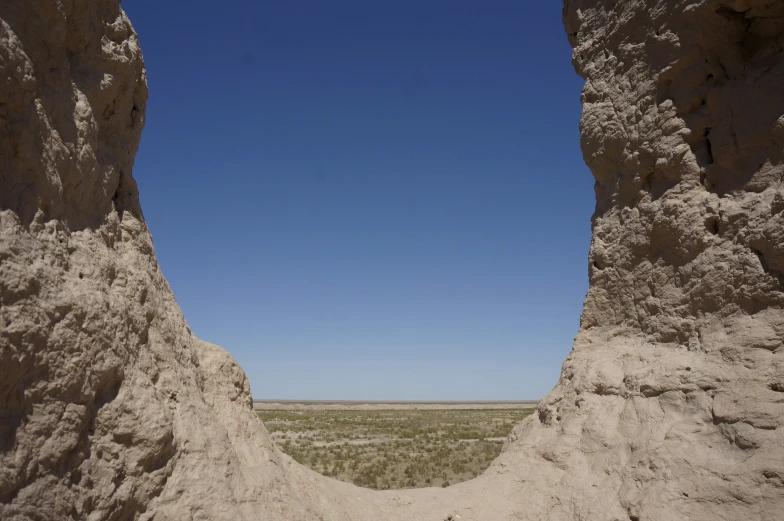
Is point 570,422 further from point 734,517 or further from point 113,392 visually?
point 113,392

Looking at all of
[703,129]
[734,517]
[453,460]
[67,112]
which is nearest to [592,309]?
[703,129]

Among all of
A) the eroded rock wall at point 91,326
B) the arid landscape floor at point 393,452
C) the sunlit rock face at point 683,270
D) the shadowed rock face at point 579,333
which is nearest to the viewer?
the eroded rock wall at point 91,326

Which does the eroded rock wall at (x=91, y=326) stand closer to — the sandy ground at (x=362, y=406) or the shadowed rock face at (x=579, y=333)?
the shadowed rock face at (x=579, y=333)

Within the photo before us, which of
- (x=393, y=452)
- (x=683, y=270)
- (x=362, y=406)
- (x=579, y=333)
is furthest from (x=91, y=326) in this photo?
(x=362, y=406)

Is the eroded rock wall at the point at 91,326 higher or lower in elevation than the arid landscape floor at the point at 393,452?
higher

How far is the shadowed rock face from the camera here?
16.6 feet

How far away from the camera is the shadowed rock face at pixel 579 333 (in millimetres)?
5070

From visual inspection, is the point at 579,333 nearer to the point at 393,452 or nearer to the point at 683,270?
the point at 683,270

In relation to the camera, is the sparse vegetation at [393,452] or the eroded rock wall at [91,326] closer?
the eroded rock wall at [91,326]

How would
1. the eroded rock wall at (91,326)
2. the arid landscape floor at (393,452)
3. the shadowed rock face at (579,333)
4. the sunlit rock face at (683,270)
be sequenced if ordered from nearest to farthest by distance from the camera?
the eroded rock wall at (91,326) < the shadowed rock face at (579,333) < the sunlit rock face at (683,270) < the arid landscape floor at (393,452)

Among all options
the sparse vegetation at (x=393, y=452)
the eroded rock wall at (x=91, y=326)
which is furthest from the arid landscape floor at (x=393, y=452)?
the eroded rock wall at (x=91, y=326)

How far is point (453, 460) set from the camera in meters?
22.0

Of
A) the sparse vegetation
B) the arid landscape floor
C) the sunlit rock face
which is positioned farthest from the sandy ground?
the sunlit rock face

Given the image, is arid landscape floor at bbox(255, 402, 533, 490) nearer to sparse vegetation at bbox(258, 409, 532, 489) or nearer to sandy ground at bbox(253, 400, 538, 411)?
sparse vegetation at bbox(258, 409, 532, 489)
